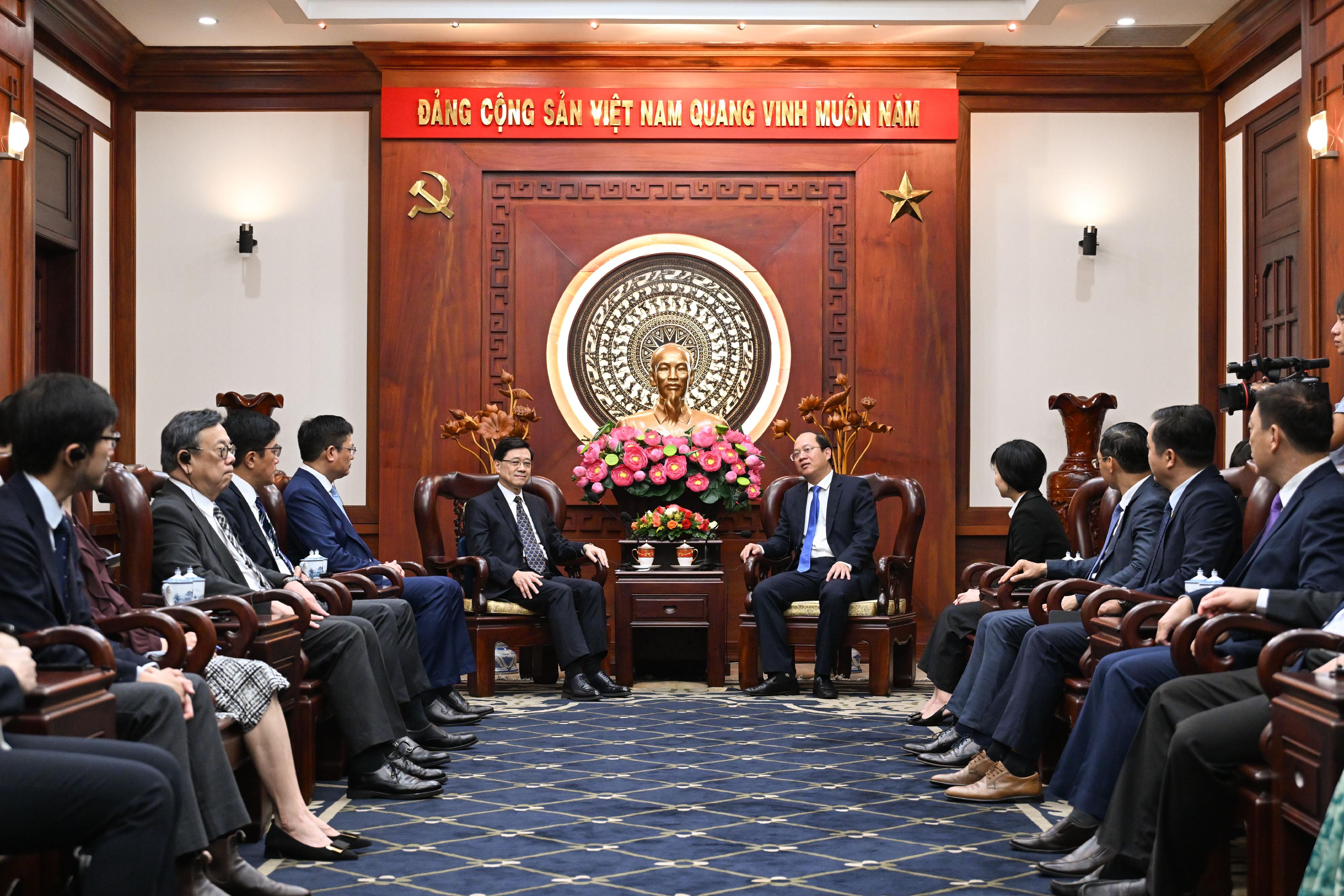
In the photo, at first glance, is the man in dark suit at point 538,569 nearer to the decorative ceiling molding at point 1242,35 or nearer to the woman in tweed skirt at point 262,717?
the woman in tweed skirt at point 262,717

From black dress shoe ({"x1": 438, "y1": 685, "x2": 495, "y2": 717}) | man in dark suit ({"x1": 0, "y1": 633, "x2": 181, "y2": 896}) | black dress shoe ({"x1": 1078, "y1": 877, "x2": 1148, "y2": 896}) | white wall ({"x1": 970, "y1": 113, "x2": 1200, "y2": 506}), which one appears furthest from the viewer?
white wall ({"x1": 970, "y1": 113, "x2": 1200, "y2": 506})

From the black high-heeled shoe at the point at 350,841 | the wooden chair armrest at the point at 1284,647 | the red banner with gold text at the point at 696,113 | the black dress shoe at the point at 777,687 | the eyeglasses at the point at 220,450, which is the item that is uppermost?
the red banner with gold text at the point at 696,113

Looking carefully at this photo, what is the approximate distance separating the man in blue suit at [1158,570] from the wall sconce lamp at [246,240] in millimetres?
5306

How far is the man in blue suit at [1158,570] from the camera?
360cm

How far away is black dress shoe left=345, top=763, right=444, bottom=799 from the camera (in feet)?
12.6

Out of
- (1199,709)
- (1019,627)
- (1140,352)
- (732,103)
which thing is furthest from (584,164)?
(1199,709)

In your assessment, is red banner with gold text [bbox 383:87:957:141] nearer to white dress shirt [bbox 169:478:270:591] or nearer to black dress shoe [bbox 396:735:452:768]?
white dress shirt [bbox 169:478:270:591]

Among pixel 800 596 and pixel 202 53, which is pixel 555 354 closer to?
pixel 800 596

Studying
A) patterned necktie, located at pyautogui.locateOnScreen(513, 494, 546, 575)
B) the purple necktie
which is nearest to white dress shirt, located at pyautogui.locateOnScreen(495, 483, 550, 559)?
patterned necktie, located at pyautogui.locateOnScreen(513, 494, 546, 575)

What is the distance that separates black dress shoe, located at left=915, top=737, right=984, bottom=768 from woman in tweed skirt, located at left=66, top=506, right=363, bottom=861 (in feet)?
6.65

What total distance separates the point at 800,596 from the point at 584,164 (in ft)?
9.63

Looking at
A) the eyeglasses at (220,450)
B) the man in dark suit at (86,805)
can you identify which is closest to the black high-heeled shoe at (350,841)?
the man in dark suit at (86,805)

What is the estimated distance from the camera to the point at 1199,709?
2.86 meters

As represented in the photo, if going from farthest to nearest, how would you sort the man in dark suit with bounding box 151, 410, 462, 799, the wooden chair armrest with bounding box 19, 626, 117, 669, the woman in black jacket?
1. the woman in black jacket
2. the man in dark suit with bounding box 151, 410, 462, 799
3. the wooden chair armrest with bounding box 19, 626, 117, 669
